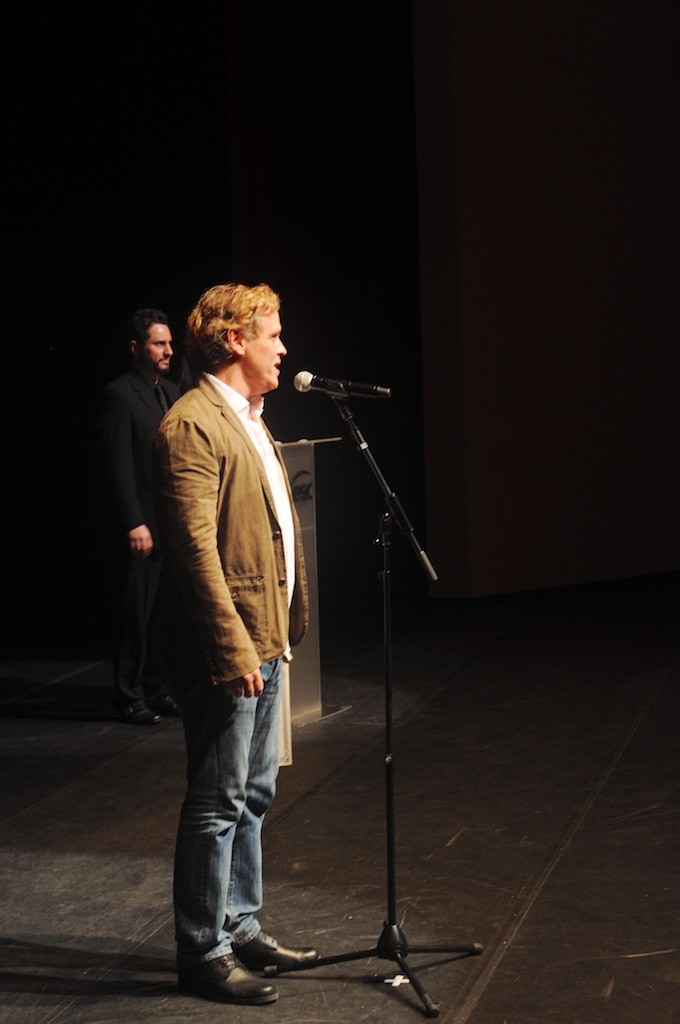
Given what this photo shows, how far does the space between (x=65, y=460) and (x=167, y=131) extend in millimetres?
2026

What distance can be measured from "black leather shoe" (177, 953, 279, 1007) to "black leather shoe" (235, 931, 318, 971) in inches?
3.9

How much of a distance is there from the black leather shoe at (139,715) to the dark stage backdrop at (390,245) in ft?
5.42

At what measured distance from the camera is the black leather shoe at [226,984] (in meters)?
3.06

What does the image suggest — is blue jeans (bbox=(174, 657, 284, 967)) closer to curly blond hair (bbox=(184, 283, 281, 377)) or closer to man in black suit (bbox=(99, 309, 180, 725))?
curly blond hair (bbox=(184, 283, 281, 377))

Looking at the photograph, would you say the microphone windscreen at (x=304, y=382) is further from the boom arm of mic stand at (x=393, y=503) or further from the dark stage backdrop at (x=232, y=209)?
the dark stage backdrop at (x=232, y=209)

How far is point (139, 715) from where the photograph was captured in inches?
219

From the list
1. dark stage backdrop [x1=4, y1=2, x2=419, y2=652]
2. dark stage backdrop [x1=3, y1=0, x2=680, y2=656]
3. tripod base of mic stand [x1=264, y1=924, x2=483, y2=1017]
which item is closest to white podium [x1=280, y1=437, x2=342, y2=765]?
dark stage backdrop [x1=3, y1=0, x2=680, y2=656]

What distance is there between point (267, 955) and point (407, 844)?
962mm

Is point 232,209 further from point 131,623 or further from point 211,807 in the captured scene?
point 211,807

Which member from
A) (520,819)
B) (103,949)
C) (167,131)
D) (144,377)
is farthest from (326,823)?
(167,131)

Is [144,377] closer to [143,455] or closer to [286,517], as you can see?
[143,455]

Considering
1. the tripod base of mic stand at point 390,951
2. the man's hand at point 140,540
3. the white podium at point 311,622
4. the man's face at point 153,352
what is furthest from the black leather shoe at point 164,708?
the tripod base of mic stand at point 390,951

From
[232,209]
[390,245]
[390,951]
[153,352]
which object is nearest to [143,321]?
[153,352]

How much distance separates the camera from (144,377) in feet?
18.2
